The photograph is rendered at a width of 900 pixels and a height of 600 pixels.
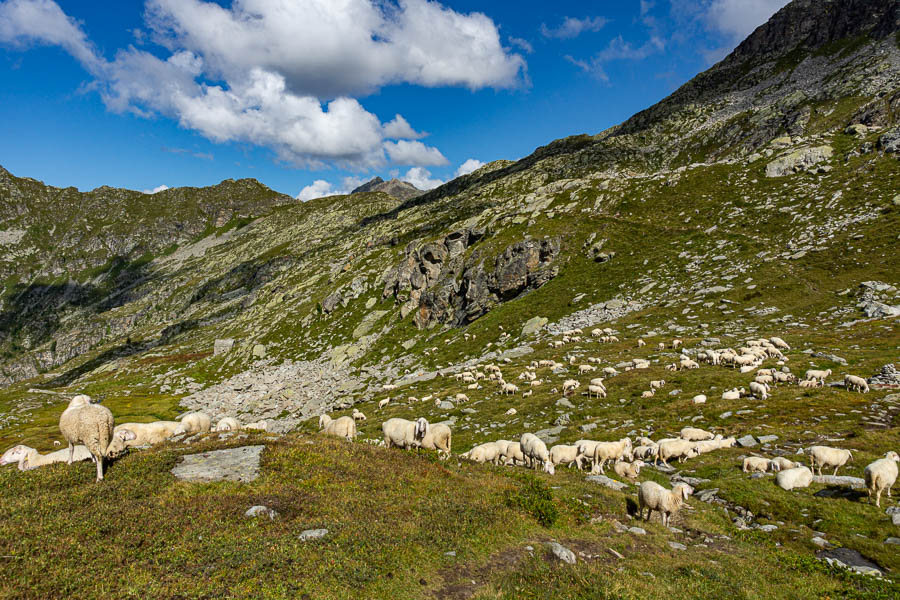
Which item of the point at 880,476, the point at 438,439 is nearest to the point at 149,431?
the point at 438,439

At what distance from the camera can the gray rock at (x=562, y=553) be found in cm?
1071

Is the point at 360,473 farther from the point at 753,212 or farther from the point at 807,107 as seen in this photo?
the point at 807,107

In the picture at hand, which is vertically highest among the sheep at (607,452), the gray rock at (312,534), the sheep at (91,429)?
the sheep at (91,429)

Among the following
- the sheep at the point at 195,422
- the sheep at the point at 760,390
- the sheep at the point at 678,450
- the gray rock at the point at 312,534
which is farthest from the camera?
the sheep at the point at 195,422

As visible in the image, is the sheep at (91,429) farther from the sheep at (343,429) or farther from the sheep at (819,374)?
the sheep at (819,374)

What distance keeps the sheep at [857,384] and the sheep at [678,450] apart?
11792 millimetres

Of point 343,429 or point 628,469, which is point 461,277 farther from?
point 628,469

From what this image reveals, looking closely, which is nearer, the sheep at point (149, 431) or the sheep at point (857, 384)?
the sheep at point (149, 431)

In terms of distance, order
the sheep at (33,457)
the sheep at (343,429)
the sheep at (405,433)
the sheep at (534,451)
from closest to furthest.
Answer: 1. the sheep at (33,457)
2. the sheep at (534,451)
3. the sheep at (405,433)
4. the sheep at (343,429)

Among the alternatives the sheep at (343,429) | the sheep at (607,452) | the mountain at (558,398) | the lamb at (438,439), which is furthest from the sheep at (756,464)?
the sheep at (343,429)

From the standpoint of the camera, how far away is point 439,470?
1612cm

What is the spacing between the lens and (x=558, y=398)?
32.1 metres

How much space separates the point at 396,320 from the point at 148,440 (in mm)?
54421

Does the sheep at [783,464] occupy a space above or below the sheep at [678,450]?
above
